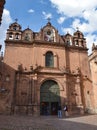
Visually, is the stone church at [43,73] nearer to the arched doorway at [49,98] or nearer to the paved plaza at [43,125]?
the arched doorway at [49,98]

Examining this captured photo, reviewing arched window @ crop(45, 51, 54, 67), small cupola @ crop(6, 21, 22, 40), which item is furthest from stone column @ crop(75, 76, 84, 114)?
small cupola @ crop(6, 21, 22, 40)

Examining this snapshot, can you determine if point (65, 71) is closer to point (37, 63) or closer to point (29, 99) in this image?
point (37, 63)

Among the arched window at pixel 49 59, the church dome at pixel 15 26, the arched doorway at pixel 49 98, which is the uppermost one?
the church dome at pixel 15 26

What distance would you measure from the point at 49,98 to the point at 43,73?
11.1 ft

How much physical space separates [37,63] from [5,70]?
435 centimetres

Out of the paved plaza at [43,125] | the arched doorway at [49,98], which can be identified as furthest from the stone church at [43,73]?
the paved plaza at [43,125]

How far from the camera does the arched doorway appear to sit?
23.6 metres

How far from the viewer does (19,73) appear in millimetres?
24047

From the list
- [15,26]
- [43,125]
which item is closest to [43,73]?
[15,26]

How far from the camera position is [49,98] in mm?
23859

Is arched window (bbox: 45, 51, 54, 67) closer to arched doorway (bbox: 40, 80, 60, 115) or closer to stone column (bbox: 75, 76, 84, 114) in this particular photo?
arched doorway (bbox: 40, 80, 60, 115)

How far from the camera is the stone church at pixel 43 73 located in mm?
22984

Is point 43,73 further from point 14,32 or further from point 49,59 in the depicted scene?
point 14,32

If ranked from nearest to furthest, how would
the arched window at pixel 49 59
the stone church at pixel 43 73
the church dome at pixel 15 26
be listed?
the stone church at pixel 43 73
the arched window at pixel 49 59
the church dome at pixel 15 26
